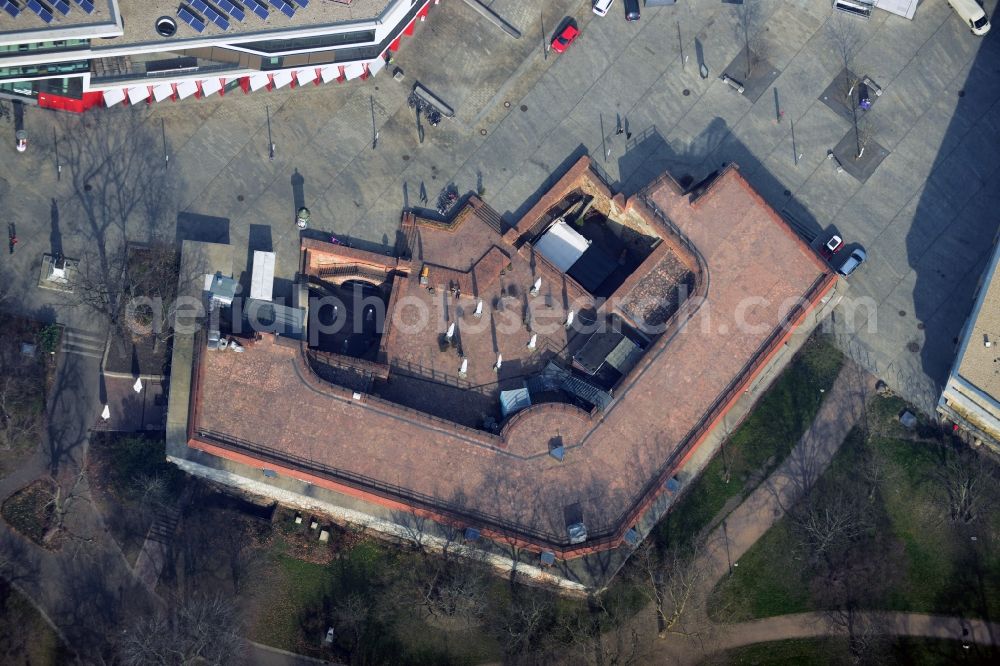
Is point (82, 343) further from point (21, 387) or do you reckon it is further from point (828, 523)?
point (828, 523)

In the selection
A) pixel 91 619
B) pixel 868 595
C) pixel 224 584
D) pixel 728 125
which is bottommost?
pixel 91 619

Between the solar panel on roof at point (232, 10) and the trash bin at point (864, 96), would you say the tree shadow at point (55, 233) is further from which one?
the trash bin at point (864, 96)

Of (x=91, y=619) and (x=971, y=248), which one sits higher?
(x=971, y=248)

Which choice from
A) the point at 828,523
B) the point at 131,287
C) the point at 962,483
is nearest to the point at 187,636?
the point at 131,287

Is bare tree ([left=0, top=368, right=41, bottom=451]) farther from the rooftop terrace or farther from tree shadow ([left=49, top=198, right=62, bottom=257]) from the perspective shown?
the rooftop terrace

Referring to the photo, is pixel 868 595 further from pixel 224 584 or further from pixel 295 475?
pixel 224 584

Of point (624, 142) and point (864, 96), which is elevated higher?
point (864, 96)

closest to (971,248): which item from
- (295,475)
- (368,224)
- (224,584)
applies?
(368,224)

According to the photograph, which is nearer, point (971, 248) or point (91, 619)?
point (91, 619)
